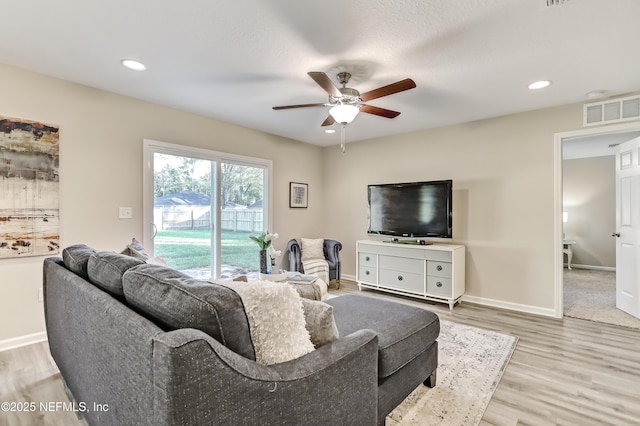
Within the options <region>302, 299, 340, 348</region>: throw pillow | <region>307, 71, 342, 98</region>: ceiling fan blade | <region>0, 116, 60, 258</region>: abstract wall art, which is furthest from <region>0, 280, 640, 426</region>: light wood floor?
<region>307, 71, 342, 98</region>: ceiling fan blade

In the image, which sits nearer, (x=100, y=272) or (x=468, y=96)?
(x=100, y=272)

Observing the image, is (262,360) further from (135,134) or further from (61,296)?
(135,134)

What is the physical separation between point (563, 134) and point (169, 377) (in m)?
4.38

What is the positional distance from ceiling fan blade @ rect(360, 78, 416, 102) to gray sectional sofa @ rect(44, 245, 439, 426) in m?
1.72

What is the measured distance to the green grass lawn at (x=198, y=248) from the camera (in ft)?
12.2

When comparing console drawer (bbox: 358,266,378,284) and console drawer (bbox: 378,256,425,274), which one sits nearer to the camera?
console drawer (bbox: 378,256,425,274)

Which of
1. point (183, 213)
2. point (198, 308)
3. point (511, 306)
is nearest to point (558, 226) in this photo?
point (511, 306)

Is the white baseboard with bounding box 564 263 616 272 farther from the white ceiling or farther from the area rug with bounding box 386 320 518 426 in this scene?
the area rug with bounding box 386 320 518 426

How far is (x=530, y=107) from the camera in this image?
3613 millimetres

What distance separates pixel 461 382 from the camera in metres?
2.20

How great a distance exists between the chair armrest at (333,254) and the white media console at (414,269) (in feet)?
1.12

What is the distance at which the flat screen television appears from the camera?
4145mm

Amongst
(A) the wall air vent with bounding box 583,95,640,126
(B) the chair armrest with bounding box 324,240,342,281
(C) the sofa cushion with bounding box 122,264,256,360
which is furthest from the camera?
(B) the chair armrest with bounding box 324,240,342,281

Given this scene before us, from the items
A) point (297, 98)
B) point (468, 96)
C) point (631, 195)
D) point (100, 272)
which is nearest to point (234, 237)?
point (297, 98)
